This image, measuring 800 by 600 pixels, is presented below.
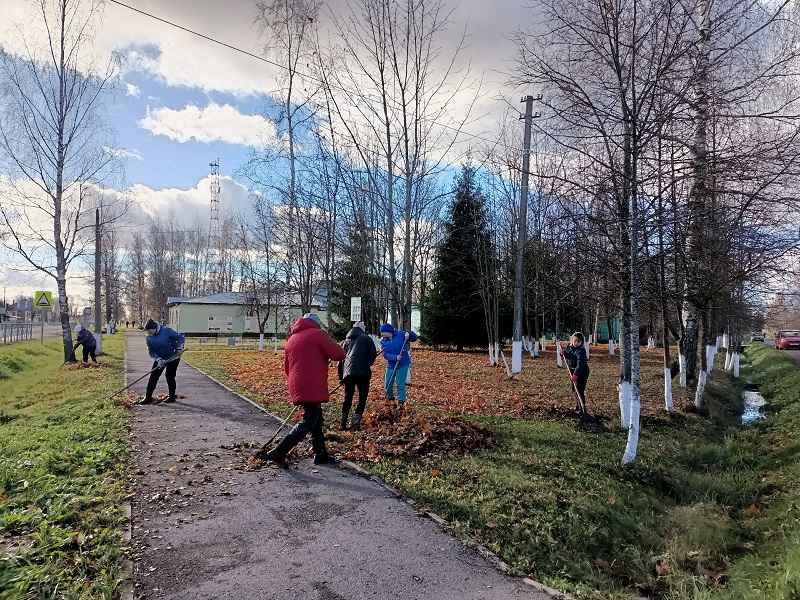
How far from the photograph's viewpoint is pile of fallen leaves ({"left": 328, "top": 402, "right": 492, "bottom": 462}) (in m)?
6.80

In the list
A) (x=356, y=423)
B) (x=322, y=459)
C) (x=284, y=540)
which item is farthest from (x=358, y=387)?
(x=284, y=540)

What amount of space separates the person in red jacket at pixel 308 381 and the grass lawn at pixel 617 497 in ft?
2.96

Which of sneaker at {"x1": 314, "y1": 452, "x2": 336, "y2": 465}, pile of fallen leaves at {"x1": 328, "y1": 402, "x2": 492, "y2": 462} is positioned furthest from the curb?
pile of fallen leaves at {"x1": 328, "y1": 402, "x2": 492, "y2": 462}

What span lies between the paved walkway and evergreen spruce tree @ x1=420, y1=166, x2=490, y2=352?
1853 cm

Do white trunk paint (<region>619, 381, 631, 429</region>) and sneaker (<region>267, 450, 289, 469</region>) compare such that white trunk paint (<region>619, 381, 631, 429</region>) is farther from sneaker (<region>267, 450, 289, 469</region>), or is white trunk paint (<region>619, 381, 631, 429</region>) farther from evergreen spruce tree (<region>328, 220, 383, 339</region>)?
evergreen spruce tree (<region>328, 220, 383, 339</region>)

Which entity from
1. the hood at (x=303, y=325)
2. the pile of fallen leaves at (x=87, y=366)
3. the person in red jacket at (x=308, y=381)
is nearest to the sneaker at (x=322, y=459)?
the person in red jacket at (x=308, y=381)

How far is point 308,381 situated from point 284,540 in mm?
2193

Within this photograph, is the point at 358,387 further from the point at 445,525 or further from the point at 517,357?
the point at 517,357

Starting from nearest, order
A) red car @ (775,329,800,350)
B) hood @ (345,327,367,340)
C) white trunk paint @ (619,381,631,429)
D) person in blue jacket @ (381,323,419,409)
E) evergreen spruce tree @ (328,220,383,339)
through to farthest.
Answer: hood @ (345,327,367,340), white trunk paint @ (619,381,631,429), person in blue jacket @ (381,323,419,409), evergreen spruce tree @ (328,220,383,339), red car @ (775,329,800,350)

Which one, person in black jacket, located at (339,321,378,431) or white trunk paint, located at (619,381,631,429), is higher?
person in black jacket, located at (339,321,378,431)

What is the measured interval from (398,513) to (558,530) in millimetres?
1477

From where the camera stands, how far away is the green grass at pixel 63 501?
136 inches

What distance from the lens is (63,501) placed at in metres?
4.78

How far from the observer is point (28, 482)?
5.30m
